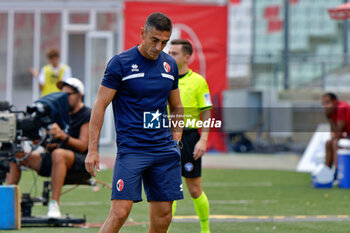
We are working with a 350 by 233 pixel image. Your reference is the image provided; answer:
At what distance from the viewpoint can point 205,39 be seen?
21.7m

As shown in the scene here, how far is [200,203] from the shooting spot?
8141 mm

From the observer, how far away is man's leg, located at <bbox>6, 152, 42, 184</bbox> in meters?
9.64

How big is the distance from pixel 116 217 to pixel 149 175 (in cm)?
47

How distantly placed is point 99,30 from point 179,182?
52.0 feet

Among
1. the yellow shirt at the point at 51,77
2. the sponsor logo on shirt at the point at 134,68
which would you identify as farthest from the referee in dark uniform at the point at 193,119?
the yellow shirt at the point at 51,77

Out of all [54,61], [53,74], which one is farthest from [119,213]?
[53,74]

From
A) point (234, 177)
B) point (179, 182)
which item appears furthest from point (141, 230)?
point (234, 177)

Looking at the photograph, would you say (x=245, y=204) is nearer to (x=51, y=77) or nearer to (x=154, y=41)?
(x=154, y=41)

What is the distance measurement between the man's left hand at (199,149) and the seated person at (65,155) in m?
1.98

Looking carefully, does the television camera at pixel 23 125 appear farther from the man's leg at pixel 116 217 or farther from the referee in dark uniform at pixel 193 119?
the man's leg at pixel 116 217

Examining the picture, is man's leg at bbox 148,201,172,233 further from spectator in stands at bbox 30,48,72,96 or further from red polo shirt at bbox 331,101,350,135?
spectator in stands at bbox 30,48,72,96

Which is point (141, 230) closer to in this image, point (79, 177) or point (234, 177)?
point (79, 177)

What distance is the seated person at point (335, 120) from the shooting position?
49.1 ft

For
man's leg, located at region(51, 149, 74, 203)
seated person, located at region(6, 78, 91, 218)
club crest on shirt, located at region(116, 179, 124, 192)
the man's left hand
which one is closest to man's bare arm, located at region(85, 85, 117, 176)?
club crest on shirt, located at region(116, 179, 124, 192)
